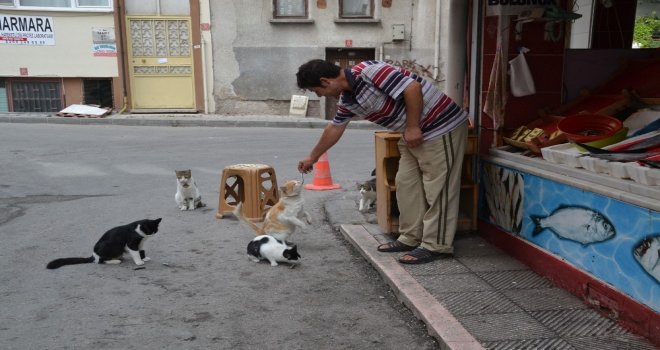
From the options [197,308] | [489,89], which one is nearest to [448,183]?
[489,89]

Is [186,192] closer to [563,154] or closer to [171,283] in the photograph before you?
[171,283]

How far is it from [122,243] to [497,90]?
10.3 feet

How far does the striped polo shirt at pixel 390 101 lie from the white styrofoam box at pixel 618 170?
118 cm

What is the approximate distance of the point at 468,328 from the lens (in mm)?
3209

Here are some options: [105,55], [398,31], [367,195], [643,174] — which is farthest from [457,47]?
[105,55]

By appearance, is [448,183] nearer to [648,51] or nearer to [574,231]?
[574,231]

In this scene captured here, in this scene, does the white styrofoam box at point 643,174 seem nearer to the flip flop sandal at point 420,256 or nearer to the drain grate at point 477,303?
the drain grate at point 477,303

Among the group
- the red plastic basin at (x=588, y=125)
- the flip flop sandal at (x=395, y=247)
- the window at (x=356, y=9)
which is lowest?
the flip flop sandal at (x=395, y=247)

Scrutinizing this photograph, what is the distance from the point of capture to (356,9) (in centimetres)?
1769

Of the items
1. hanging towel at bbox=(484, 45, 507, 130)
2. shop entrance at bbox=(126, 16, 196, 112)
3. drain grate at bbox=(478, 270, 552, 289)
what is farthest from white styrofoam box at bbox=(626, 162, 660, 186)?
shop entrance at bbox=(126, 16, 196, 112)

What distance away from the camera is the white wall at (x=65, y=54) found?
1741 centimetres

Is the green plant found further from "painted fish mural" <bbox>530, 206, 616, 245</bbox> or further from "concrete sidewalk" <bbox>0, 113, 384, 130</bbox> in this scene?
"concrete sidewalk" <bbox>0, 113, 384, 130</bbox>

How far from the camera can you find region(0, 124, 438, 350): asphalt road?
3300 millimetres

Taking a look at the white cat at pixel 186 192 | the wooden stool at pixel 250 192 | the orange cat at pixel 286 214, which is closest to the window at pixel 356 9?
the white cat at pixel 186 192
